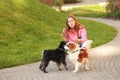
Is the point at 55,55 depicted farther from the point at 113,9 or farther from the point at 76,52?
the point at 113,9

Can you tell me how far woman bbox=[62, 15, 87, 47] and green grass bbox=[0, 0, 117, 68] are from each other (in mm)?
1902

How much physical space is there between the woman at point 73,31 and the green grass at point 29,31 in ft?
6.24

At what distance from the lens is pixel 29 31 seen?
43.5ft

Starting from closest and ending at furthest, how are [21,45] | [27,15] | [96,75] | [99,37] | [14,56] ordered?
[96,75], [14,56], [21,45], [99,37], [27,15]

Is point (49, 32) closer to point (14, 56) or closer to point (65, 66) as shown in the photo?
point (14, 56)

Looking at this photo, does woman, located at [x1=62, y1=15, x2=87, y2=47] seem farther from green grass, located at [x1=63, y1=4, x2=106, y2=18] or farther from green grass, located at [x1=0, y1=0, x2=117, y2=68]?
green grass, located at [x1=63, y1=4, x2=106, y2=18]

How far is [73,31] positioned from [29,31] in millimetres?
5192

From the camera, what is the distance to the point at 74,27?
8.34 m

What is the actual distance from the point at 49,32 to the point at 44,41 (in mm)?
1342

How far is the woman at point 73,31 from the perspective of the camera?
823 centimetres

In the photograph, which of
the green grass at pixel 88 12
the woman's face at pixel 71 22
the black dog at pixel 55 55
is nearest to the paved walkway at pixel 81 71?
the black dog at pixel 55 55

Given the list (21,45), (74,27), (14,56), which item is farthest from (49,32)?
(74,27)

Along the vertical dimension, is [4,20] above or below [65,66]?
above

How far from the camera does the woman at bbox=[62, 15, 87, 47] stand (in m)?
8.23
